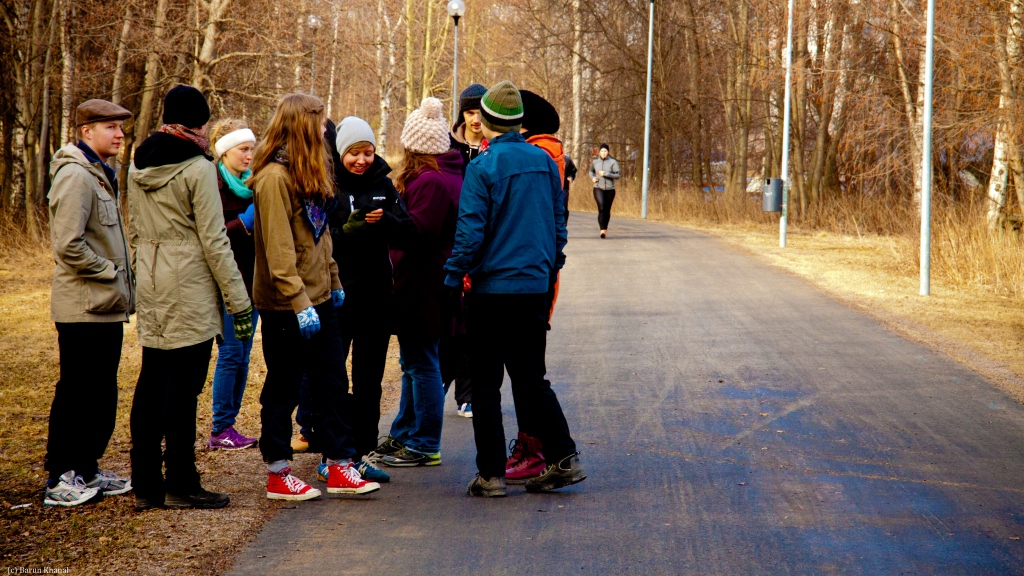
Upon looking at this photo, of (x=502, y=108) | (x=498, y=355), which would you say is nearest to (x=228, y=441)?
(x=498, y=355)

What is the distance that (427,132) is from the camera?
209 inches

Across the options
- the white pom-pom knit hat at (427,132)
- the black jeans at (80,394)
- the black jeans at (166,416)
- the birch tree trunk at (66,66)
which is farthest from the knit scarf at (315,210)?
the birch tree trunk at (66,66)

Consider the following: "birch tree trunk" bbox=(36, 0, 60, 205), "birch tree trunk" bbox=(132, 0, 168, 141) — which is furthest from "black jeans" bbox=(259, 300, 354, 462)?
"birch tree trunk" bbox=(132, 0, 168, 141)

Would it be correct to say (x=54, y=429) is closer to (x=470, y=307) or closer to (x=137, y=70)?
(x=470, y=307)

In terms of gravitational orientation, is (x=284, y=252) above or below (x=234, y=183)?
below

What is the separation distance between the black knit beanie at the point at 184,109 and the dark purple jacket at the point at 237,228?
3.32 feet

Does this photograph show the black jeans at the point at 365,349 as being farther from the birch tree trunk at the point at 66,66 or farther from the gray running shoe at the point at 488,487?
the birch tree trunk at the point at 66,66

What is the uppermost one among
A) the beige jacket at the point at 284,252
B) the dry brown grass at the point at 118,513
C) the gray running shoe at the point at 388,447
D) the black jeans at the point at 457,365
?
the beige jacket at the point at 284,252

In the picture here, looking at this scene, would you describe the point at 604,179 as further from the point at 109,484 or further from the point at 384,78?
the point at 384,78

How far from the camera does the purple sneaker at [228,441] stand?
586cm

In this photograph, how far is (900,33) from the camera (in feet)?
72.8

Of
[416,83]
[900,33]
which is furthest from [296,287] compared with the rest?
[416,83]

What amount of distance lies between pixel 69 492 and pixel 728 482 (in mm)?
3318

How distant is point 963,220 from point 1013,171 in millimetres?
2001
